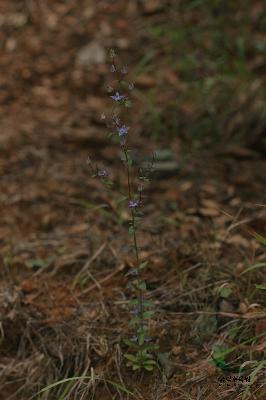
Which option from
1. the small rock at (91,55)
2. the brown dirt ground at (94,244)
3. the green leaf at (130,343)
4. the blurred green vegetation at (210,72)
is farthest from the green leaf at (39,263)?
the small rock at (91,55)

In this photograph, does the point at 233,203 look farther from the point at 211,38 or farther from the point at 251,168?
the point at 211,38

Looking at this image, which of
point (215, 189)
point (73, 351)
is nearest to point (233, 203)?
point (215, 189)

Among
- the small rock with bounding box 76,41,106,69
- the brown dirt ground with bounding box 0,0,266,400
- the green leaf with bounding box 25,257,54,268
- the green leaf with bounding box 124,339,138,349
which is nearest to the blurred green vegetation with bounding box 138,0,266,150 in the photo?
the brown dirt ground with bounding box 0,0,266,400

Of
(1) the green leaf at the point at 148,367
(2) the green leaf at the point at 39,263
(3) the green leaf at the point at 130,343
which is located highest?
(2) the green leaf at the point at 39,263

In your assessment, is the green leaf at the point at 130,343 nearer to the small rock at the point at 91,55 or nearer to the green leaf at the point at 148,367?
the green leaf at the point at 148,367

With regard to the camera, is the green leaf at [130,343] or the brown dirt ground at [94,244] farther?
the brown dirt ground at [94,244]

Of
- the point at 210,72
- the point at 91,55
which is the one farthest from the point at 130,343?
the point at 91,55

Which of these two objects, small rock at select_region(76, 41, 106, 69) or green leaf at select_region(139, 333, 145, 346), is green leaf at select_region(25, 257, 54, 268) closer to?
green leaf at select_region(139, 333, 145, 346)
